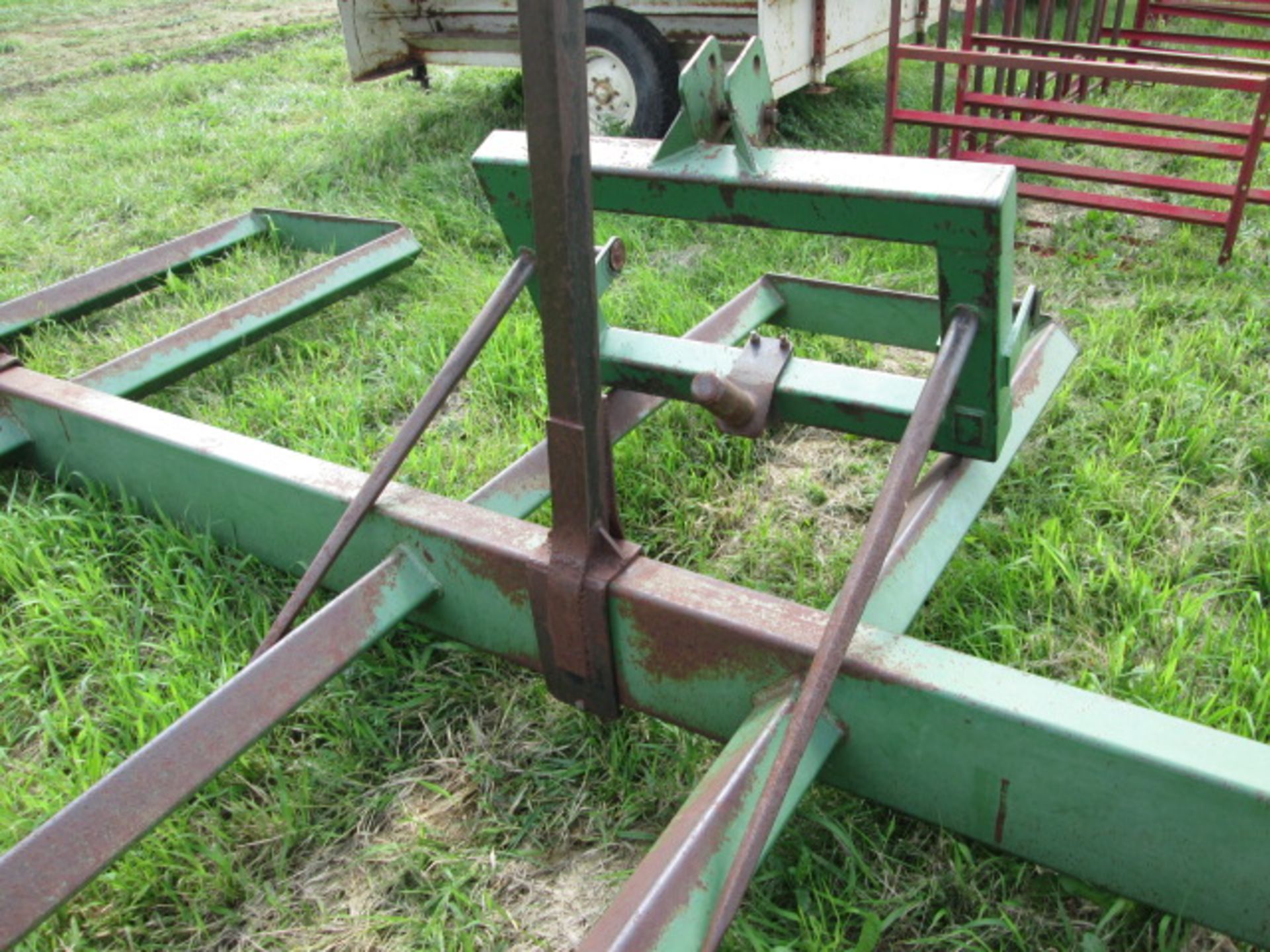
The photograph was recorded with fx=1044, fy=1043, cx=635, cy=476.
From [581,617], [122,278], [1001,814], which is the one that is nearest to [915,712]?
[1001,814]

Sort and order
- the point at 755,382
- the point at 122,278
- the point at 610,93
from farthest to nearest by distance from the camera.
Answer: the point at 610,93
the point at 122,278
the point at 755,382

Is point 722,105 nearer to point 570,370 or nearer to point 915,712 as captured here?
point 570,370

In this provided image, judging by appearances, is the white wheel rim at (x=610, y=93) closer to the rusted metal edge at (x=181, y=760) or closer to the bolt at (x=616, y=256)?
the bolt at (x=616, y=256)

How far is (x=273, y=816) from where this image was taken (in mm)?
1564

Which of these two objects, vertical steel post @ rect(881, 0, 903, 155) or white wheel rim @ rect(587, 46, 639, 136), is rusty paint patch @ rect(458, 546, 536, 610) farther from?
white wheel rim @ rect(587, 46, 639, 136)

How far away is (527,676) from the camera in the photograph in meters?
1.83

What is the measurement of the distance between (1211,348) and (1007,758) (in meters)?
1.97

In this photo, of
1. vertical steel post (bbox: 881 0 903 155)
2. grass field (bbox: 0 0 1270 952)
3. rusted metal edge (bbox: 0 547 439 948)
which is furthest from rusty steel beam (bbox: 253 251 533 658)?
vertical steel post (bbox: 881 0 903 155)

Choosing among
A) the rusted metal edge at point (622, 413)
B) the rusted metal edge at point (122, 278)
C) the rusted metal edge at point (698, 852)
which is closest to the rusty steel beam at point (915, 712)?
the rusted metal edge at point (698, 852)

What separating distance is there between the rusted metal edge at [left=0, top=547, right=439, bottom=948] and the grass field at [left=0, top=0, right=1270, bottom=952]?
0.24m

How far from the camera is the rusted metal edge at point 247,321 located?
2.45 metres

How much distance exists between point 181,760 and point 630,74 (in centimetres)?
382

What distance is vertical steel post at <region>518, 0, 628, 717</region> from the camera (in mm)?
1174

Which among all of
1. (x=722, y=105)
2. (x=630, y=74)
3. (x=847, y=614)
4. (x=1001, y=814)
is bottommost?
(x=1001, y=814)
